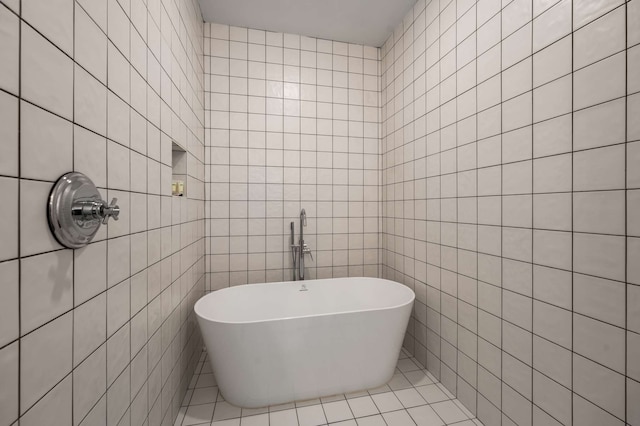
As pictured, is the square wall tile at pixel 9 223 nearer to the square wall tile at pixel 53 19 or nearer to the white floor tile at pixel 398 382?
the square wall tile at pixel 53 19

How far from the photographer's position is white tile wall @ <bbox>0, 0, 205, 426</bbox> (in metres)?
0.52

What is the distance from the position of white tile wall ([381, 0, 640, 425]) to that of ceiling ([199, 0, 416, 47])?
303 mm

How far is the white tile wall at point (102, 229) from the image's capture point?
524mm

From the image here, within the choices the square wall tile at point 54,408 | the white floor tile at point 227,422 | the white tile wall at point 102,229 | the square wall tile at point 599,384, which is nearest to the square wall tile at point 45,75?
the white tile wall at point 102,229

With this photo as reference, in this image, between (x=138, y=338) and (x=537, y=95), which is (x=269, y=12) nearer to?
(x=537, y=95)

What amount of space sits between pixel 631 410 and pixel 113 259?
70.2 inches

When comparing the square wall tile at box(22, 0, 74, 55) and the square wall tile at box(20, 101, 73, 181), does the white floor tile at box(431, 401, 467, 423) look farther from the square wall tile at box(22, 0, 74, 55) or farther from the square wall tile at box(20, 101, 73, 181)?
the square wall tile at box(22, 0, 74, 55)

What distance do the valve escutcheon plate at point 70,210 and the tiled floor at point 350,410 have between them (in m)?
1.35

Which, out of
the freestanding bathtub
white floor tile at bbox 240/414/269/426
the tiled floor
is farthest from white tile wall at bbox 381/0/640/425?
white floor tile at bbox 240/414/269/426

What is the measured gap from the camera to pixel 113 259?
87cm

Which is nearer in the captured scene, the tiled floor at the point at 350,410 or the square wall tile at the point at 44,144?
the square wall tile at the point at 44,144

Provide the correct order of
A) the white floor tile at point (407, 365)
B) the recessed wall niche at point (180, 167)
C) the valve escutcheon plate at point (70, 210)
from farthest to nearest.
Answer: the white floor tile at point (407, 365) < the recessed wall niche at point (180, 167) < the valve escutcheon plate at point (70, 210)

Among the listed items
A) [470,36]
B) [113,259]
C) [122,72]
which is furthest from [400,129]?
[113,259]

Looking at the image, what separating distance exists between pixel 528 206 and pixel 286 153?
178 centimetres
